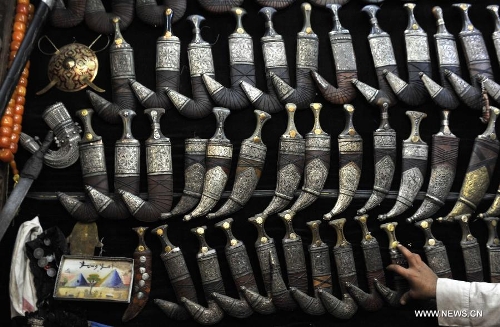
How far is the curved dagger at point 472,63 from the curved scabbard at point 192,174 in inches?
44.6

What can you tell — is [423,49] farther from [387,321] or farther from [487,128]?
[387,321]

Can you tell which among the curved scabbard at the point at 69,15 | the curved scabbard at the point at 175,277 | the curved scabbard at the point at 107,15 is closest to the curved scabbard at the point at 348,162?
the curved scabbard at the point at 175,277

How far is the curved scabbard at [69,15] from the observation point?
3.50 m

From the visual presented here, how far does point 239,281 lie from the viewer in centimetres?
330

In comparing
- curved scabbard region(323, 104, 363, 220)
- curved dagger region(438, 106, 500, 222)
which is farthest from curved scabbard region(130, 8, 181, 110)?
curved dagger region(438, 106, 500, 222)

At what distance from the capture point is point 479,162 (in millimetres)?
3459

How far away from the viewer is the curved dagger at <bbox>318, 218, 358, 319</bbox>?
328 cm

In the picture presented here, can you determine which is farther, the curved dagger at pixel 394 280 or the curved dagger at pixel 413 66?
the curved dagger at pixel 413 66

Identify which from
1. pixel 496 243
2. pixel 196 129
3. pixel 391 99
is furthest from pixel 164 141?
pixel 496 243

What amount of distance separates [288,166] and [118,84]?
31.7 inches

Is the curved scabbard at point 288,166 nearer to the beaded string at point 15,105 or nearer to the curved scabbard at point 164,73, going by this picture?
the curved scabbard at point 164,73

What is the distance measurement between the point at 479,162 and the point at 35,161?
6.18 ft

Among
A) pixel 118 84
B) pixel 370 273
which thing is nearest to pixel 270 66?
pixel 118 84

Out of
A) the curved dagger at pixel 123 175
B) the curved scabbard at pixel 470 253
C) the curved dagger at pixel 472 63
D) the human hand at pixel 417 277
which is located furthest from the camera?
the curved dagger at pixel 472 63
